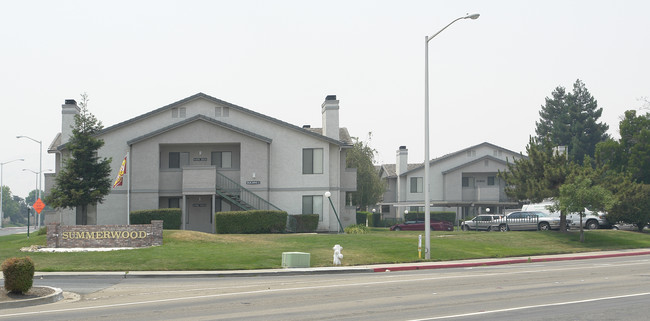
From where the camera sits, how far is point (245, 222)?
39906 millimetres

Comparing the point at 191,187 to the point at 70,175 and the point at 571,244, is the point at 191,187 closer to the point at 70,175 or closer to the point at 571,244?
the point at 70,175

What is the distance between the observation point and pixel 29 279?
17312 millimetres

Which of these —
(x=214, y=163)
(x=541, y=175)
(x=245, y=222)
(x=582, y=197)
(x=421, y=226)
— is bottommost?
(x=421, y=226)

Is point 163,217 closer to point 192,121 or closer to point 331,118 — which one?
point 192,121

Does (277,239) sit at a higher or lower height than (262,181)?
lower

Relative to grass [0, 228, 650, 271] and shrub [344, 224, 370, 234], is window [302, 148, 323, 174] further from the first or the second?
grass [0, 228, 650, 271]

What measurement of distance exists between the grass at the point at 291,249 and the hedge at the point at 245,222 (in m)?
2.14

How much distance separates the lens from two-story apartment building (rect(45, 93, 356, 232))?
43438mm

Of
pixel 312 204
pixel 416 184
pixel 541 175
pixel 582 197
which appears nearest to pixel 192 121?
pixel 312 204

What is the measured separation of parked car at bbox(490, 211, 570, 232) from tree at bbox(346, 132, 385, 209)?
77.1ft

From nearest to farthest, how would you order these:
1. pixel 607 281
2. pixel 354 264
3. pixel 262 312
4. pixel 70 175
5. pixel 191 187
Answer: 1. pixel 262 312
2. pixel 607 281
3. pixel 354 264
4. pixel 70 175
5. pixel 191 187

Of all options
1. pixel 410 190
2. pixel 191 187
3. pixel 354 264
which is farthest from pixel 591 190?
pixel 410 190

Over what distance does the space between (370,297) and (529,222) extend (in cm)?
3033

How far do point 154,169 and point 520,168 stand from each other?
2329cm
